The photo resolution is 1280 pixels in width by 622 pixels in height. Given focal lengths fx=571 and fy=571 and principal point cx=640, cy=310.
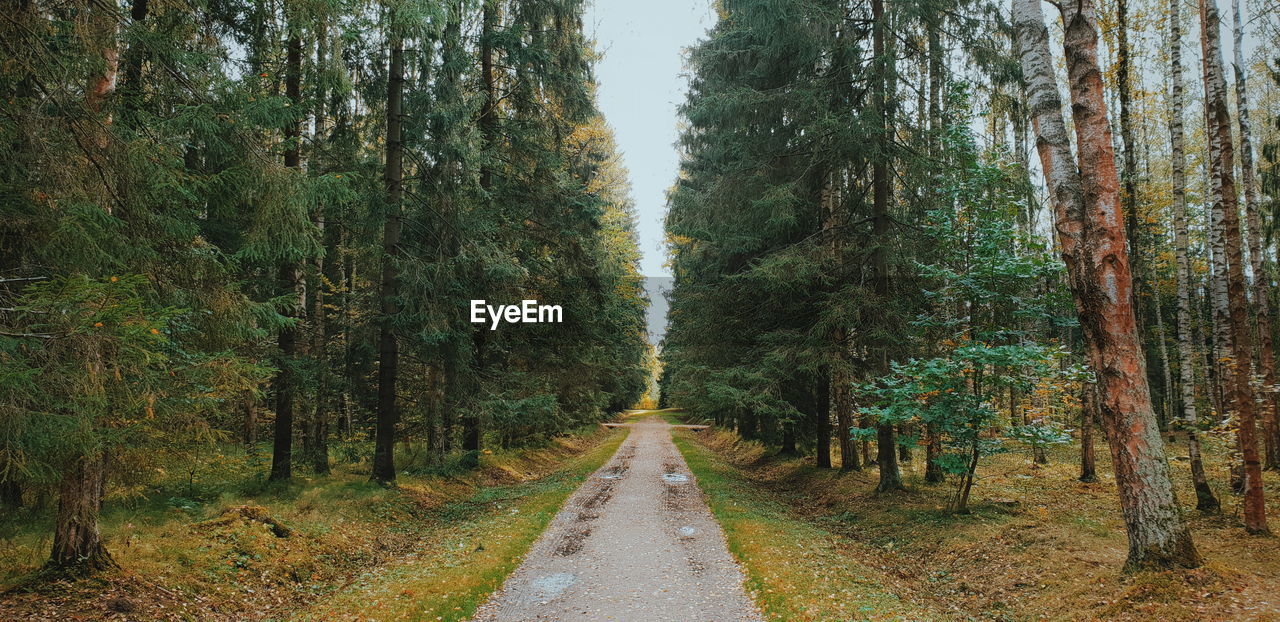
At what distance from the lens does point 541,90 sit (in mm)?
15273

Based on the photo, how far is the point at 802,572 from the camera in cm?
746

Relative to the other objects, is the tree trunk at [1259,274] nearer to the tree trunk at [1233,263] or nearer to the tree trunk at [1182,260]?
the tree trunk at [1233,263]

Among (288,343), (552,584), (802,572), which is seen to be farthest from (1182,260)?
(288,343)

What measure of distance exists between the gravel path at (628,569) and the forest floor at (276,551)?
1.60 feet

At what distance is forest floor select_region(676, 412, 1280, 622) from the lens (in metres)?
5.36

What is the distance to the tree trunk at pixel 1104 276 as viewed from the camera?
5508mm

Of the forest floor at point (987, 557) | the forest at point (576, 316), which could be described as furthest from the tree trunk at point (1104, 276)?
the forest floor at point (987, 557)

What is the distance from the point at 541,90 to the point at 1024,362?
12.7 metres

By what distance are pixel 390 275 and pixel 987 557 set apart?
1177 cm

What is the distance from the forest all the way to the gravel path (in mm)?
85

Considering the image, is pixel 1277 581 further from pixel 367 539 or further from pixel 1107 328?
pixel 367 539

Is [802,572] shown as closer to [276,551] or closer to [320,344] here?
[276,551]

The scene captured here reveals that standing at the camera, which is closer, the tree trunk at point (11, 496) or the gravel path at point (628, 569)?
Answer: the gravel path at point (628, 569)

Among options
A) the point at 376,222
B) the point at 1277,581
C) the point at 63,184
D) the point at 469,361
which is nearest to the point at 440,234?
the point at 376,222
